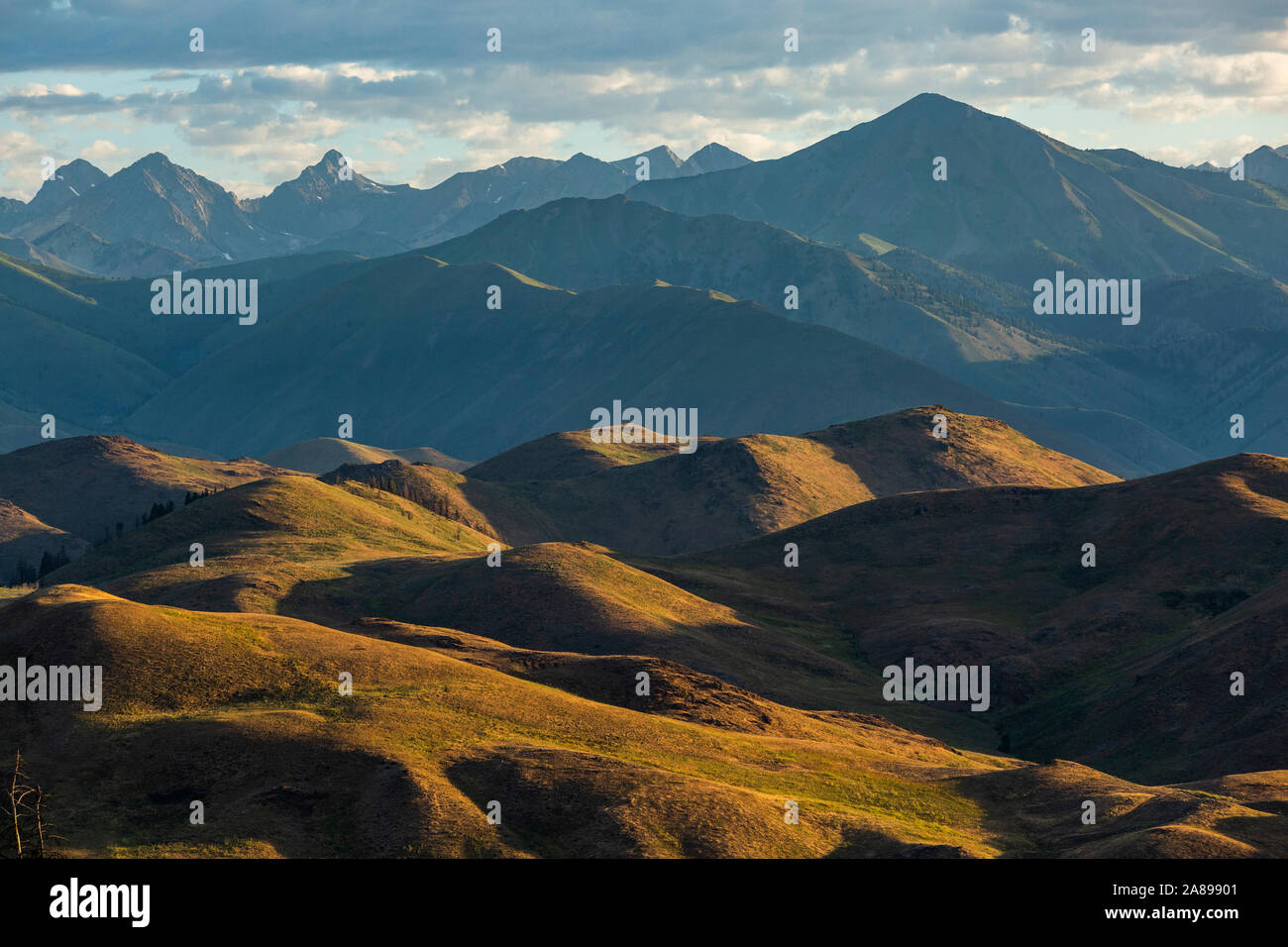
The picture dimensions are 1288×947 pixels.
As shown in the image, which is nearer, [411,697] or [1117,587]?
[411,697]

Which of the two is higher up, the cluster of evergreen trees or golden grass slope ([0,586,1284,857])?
the cluster of evergreen trees

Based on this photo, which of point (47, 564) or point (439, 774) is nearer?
point (439, 774)

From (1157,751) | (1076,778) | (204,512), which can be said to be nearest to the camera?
(1076,778)

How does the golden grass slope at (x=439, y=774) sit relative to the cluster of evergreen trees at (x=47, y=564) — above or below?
below

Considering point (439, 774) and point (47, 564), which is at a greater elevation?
point (47, 564)

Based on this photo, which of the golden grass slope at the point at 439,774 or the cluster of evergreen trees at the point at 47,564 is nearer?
the golden grass slope at the point at 439,774

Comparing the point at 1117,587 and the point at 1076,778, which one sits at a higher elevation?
the point at 1117,587

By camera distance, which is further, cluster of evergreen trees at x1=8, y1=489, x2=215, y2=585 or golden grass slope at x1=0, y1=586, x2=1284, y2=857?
cluster of evergreen trees at x1=8, y1=489, x2=215, y2=585

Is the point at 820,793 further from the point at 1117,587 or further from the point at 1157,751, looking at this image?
the point at 1117,587
